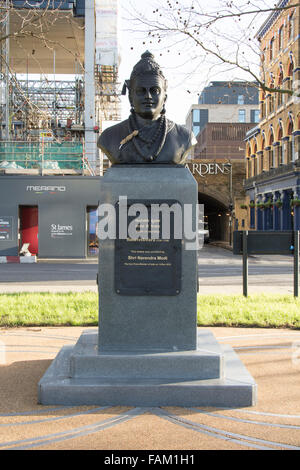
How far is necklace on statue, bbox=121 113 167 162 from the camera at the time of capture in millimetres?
5508

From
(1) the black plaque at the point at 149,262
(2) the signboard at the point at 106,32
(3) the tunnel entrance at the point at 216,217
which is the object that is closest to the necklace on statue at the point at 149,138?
(1) the black plaque at the point at 149,262

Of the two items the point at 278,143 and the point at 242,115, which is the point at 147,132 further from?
the point at 242,115

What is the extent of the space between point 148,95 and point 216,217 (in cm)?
6542

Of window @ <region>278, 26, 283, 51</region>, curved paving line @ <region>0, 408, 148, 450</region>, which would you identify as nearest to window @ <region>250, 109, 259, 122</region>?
window @ <region>278, 26, 283, 51</region>

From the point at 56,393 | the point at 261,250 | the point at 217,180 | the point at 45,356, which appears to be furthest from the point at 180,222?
the point at 217,180

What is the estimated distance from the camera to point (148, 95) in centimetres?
552

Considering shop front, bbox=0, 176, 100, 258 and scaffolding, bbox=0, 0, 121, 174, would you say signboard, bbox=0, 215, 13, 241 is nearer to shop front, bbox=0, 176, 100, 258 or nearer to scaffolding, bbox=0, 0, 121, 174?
shop front, bbox=0, 176, 100, 258

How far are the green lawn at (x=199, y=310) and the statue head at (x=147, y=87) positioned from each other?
4.28 metres

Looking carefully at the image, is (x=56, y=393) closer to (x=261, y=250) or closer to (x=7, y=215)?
(x=261, y=250)

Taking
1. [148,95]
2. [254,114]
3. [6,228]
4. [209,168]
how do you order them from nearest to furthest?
[148,95], [6,228], [209,168], [254,114]

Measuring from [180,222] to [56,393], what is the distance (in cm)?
205

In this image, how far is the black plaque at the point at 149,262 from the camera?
5.30m

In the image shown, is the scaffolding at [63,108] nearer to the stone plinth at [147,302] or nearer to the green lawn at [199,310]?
the green lawn at [199,310]

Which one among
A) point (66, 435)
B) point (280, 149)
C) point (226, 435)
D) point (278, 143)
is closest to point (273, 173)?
point (280, 149)
